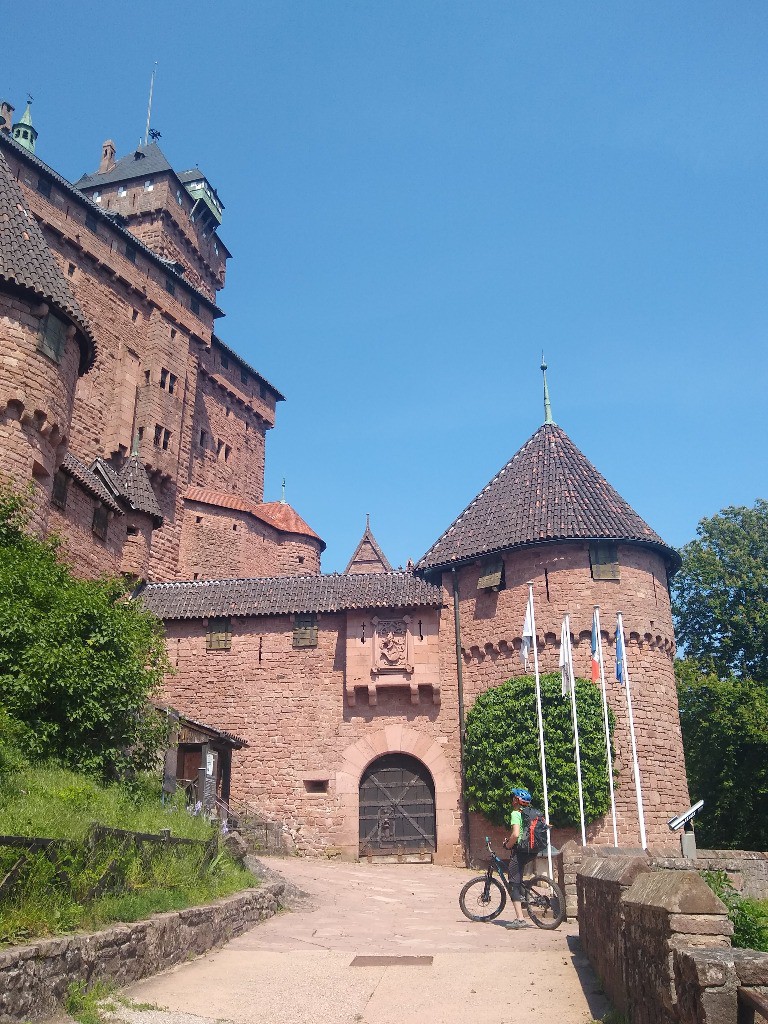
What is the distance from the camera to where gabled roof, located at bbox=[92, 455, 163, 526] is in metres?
21.6

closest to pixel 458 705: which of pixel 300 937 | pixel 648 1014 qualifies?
pixel 300 937

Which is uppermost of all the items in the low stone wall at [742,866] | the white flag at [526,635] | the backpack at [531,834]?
the white flag at [526,635]

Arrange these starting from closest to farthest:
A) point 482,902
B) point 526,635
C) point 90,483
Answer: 1. point 482,902
2. point 90,483
3. point 526,635

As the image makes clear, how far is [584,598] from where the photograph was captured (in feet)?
69.1

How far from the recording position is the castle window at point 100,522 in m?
18.6

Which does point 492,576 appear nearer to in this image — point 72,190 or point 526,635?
point 526,635

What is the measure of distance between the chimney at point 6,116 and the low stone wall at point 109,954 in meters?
43.6

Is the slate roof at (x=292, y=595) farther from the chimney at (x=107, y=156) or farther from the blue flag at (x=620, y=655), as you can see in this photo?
the chimney at (x=107, y=156)

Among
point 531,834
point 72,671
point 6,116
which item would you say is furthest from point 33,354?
point 6,116

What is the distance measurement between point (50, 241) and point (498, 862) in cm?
2803

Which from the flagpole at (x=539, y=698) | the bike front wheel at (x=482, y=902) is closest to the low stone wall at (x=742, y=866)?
the bike front wheel at (x=482, y=902)

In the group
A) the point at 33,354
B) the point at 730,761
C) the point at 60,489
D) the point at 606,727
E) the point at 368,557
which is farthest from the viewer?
the point at 368,557

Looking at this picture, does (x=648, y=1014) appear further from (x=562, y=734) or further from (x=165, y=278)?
(x=165, y=278)

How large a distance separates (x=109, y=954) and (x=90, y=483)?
41.6 feet
